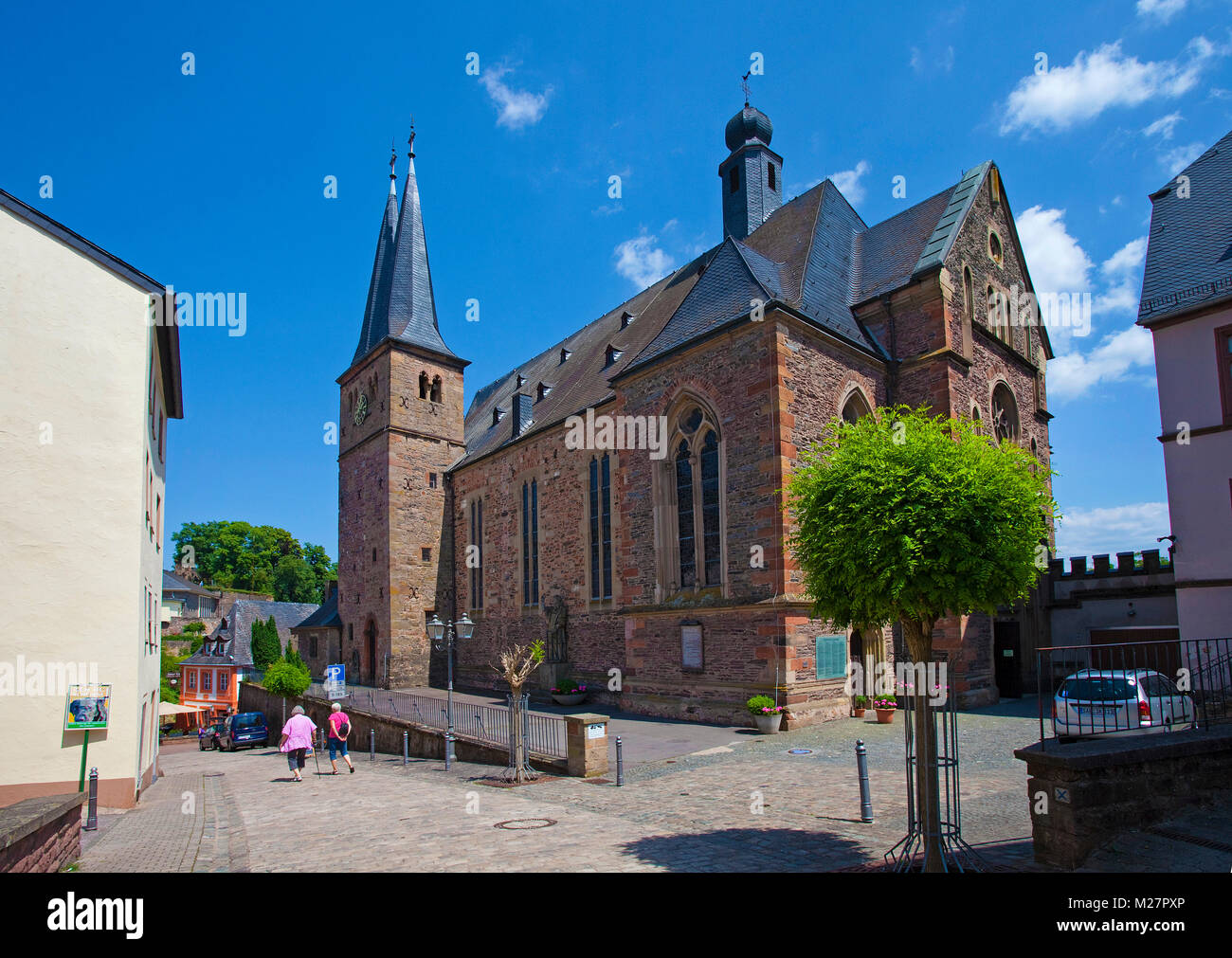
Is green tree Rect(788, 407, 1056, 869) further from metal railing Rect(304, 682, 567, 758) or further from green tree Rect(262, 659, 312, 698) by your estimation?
green tree Rect(262, 659, 312, 698)

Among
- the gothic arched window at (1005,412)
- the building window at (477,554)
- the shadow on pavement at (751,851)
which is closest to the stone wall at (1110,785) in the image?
the shadow on pavement at (751,851)

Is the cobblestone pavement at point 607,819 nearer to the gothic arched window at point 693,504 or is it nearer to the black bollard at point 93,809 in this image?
the black bollard at point 93,809

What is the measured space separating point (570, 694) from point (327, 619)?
19976 millimetres

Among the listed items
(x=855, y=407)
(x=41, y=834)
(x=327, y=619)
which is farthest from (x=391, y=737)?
(x=327, y=619)

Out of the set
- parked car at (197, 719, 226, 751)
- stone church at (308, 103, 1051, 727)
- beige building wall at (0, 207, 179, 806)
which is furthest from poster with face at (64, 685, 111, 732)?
parked car at (197, 719, 226, 751)

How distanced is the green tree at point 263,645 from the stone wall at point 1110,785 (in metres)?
43.4

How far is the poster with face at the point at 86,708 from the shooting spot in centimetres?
1110

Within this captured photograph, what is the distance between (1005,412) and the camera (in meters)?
22.2

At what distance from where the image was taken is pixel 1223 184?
1741cm

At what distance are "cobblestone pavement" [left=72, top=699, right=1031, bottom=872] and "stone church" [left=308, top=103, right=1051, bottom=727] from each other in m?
2.32

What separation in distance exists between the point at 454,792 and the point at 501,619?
17.5 meters

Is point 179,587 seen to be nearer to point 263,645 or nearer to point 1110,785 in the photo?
point 263,645

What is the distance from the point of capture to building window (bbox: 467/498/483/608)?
103ft

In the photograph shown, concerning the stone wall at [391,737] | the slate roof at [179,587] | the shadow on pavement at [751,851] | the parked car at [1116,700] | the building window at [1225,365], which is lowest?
the stone wall at [391,737]
